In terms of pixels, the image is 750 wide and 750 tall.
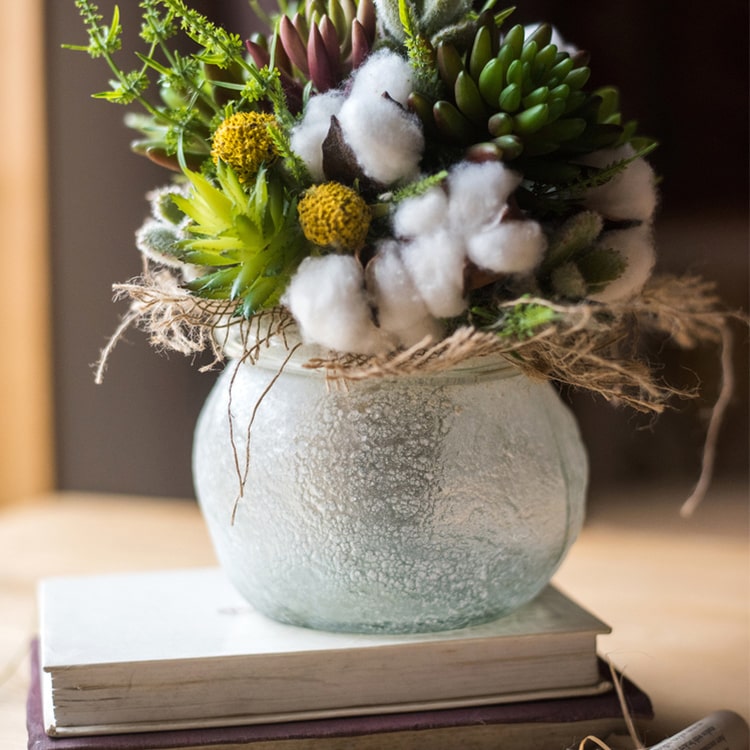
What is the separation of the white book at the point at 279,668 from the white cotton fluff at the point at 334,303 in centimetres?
15

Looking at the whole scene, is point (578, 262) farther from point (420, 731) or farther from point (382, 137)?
point (420, 731)

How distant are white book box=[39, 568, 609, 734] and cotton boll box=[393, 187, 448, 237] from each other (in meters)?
0.19

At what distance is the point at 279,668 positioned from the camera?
0.46 meters

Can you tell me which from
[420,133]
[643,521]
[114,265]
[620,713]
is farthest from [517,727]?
[114,265]

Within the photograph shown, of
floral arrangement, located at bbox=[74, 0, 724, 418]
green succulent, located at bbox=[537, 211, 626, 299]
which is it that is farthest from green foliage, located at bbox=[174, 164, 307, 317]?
green succulent, located at bbox=[537, 211, 626, 299]

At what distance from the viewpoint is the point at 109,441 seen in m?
1.00

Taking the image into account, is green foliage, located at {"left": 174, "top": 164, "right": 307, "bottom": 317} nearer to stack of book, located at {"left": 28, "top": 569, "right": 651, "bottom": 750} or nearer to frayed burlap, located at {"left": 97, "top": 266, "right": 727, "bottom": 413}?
frayed burlap, located at {"left": 97, "top": 266, "right": 727, "bottom": 413}

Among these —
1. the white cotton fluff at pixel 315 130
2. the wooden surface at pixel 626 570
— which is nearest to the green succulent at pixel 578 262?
the white cotton fluff at pixel 315 130

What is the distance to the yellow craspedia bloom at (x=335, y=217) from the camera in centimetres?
40

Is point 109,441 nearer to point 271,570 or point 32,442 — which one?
point 32,442

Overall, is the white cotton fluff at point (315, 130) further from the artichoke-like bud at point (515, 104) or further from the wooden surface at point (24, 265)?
the wooden surface at point (24, 265)

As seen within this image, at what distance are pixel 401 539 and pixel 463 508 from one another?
0.03 m

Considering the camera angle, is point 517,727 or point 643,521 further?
point 643,521

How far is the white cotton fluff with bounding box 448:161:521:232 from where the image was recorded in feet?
1.29
